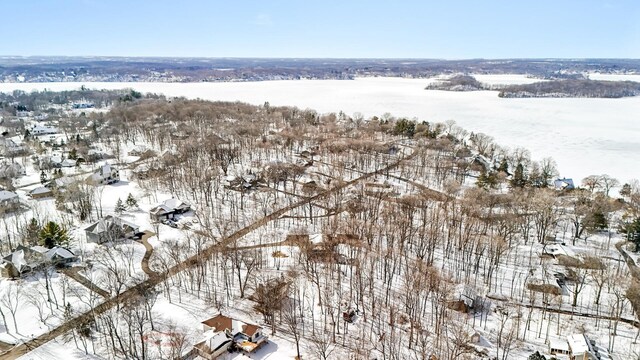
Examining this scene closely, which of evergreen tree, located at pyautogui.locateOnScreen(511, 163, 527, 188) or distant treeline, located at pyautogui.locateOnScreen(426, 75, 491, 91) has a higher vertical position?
distant treeline, located at pyautogui.locateOnScreen(426, 75, 491, 91)

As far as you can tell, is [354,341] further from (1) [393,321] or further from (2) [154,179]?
(2) [154,179]

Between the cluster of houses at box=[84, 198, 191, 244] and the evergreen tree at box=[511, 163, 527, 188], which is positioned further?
the evergreen tree at box=[511, 163, 527, 188]

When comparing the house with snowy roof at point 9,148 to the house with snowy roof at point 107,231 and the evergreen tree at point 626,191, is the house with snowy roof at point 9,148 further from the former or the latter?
the evergreen tree at point 626,191

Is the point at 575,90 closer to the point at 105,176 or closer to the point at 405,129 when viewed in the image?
the point at 405,129

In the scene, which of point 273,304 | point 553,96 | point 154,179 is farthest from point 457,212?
point 553,96

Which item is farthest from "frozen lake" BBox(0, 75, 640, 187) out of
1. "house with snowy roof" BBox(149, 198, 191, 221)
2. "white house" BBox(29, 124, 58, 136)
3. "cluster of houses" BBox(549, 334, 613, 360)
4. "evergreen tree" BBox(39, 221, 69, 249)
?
"evergreen tree" BBox(39, 221, 69, 249)

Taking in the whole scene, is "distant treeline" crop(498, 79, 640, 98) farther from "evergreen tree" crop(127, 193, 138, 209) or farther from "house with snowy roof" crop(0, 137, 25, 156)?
"house with snowy roof" crop(0, 137, 25, 156)

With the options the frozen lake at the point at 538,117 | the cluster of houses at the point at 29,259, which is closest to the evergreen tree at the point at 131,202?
the cluster of houses at the point at 29,259
